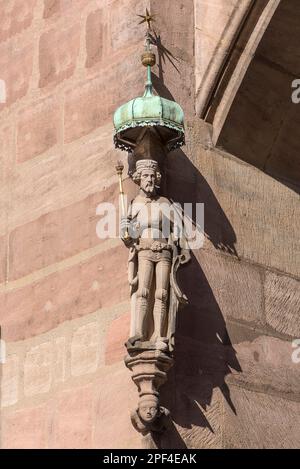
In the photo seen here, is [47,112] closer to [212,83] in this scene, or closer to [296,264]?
[212,83]

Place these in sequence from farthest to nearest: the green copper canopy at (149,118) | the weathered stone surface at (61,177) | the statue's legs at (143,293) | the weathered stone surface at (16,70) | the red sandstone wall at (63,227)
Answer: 1. the weathered stone surface at (16,70)
2. the weathered stone surface at (61,177)
3. the red sandstone wall at (63,227)
4. the green copper canopy at (149,118)
5. the statue's legs at (143,293)

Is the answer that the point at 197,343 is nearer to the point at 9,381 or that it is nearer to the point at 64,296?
the point at 64,296

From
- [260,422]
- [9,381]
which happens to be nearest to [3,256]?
[9,381]

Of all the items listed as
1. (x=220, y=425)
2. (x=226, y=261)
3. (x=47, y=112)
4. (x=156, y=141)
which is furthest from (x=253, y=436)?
(x=47, y=112)

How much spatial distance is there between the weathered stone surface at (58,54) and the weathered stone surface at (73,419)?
5.91 feet

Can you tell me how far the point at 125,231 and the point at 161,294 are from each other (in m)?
0.36

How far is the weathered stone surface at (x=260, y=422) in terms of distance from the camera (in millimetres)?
8766

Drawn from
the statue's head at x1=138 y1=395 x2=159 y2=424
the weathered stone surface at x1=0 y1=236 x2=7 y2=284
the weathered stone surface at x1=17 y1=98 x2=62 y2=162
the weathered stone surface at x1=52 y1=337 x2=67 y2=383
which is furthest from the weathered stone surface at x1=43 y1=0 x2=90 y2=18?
the statue's head at x1=138 y1=395 x2=159 y2=424

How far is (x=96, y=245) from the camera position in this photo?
9023 millimetres

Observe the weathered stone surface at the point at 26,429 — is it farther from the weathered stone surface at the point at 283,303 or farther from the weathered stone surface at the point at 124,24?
the weathered stone surface at the point at 124,24

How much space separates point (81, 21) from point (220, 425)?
7.81 ft

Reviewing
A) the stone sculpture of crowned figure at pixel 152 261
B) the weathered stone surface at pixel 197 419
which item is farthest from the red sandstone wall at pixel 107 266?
the stone sculpture of crowned figure at pixel 152 261

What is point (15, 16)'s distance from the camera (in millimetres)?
10070
